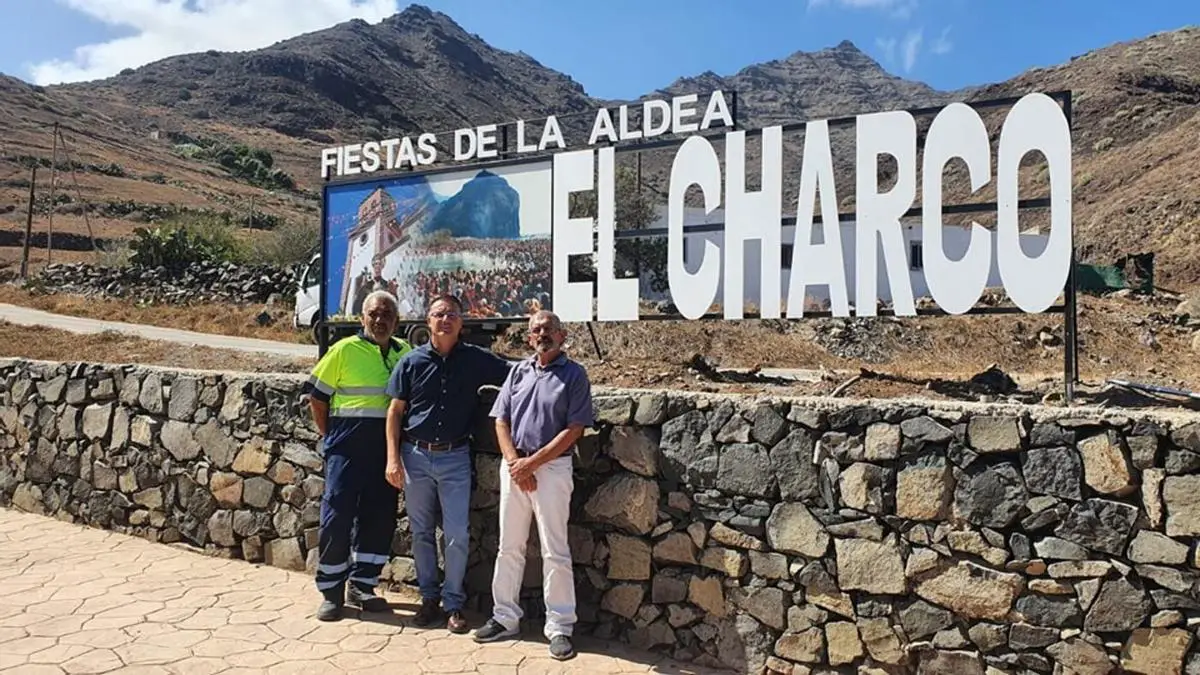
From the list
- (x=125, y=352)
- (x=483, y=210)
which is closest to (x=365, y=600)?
(x=483, y=210)

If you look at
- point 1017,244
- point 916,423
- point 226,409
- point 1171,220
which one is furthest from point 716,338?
point 1171,220

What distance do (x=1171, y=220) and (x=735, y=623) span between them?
3401 centimetres

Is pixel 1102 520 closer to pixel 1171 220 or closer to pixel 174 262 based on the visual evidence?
pixel 174 262

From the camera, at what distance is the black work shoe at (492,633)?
425 centimetres

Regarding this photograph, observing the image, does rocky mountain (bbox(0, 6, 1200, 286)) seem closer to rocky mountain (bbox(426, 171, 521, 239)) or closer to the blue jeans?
rocky mountain (bbox(426, 171, 521, 239))

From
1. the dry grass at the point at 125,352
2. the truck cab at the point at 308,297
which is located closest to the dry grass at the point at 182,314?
the truck cab at the point at 308,297

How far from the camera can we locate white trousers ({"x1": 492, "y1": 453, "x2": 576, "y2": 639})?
416cm

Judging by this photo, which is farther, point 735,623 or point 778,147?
point 778,147

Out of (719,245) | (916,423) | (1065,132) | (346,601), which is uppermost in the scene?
(1065,132)

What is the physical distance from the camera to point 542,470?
163 inches

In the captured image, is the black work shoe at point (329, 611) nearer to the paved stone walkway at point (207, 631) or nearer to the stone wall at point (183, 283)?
the paved stone walkway at point (207, 631)

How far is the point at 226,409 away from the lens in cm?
576

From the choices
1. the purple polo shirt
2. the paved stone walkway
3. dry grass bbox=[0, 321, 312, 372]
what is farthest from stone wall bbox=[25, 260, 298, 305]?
the purple polo shirt

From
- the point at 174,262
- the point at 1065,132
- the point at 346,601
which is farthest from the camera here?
the point at 174,262
